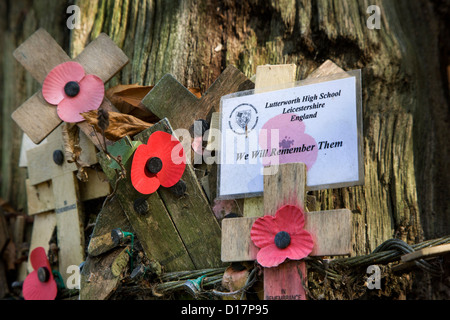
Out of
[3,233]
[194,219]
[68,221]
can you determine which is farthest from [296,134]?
[3,233]

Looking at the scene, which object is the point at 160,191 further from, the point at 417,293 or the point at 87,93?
the point at 417,293

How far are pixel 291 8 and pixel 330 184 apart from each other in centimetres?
117

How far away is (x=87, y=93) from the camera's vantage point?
Result: 253cm

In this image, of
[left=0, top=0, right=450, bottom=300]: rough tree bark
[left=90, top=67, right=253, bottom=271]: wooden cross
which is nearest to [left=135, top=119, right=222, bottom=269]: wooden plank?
[left=90, top=67, right=253, bottom=271]: wooden cross

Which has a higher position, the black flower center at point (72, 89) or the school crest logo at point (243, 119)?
the black flower center at point (72, 89)

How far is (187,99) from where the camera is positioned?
8.09 ft

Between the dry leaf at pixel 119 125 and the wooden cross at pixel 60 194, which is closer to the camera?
the dry leaf at pixel 119 125

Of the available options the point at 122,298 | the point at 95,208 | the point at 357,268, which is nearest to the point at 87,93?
the point at 95,208

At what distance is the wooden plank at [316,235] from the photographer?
187cm

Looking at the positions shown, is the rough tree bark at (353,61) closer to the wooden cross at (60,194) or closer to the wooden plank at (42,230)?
the wooden cross at (60,194)

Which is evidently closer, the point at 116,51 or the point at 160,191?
the point at 160,191

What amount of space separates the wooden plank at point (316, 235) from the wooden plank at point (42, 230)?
109cm

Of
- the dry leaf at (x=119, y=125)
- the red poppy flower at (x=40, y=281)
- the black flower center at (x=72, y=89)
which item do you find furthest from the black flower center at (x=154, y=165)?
the red poppy flower at (x=40, y=281)

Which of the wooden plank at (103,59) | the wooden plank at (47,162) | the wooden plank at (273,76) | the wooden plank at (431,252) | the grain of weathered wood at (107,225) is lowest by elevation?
the wooden plank at (431,252)
